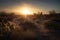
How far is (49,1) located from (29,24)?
37cm

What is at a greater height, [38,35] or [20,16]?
[20,16]

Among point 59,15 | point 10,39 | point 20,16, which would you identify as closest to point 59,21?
point 59,15

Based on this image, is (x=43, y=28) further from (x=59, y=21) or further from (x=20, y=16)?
(x=20, y=16)

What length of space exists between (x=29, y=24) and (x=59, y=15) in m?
0.37

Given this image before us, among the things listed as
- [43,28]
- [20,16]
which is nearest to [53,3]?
[43,28]

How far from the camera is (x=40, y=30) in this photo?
64.8 inches

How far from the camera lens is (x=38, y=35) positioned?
5.37 feet

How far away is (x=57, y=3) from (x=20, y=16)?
1.56ft

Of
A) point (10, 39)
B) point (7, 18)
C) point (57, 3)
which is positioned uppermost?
point (57, 3)

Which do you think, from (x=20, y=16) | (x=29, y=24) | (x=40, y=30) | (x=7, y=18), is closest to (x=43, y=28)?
(x=40, y=30)

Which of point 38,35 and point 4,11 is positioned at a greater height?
point 4,11

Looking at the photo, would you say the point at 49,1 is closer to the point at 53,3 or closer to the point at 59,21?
the point at 53,3

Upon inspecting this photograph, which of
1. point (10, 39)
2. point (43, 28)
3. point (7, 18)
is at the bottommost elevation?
point (10, 39)

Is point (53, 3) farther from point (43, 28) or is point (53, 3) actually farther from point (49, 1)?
point (43, 28)
